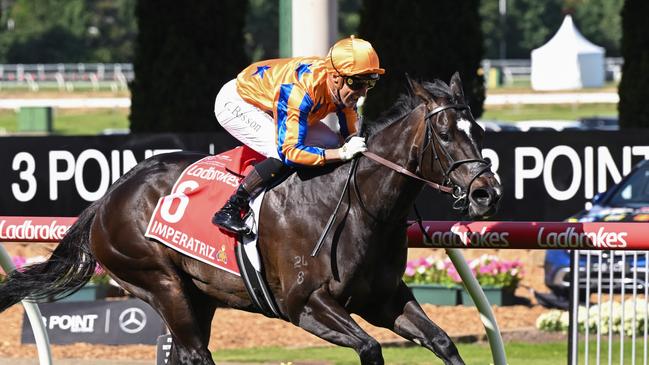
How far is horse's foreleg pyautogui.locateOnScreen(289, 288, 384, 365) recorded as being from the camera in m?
5.04

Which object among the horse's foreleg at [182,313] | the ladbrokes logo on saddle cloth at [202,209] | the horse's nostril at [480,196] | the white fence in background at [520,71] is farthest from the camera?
the white fence in background at [520,71]

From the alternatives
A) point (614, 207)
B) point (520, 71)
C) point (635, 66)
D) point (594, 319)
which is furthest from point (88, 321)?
point (520, 71)

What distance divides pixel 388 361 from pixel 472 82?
6.36m

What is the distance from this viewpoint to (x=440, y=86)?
5.13 m

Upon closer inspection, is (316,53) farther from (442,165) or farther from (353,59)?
(442,165)

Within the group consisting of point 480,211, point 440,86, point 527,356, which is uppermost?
point 440,86

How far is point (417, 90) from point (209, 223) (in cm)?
119

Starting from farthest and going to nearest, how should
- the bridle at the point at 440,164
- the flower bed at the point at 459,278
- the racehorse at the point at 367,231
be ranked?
the flower bed at the point at 459,278 < the racehorse at the point at 367,231 < the bridle at the point at 440,164

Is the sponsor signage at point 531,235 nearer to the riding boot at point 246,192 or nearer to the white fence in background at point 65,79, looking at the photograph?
the riding boot at point 246,192

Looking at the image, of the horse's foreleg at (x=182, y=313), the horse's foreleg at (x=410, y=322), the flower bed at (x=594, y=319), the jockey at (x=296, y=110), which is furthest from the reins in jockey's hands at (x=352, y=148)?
the flower bed at (x=594, y=319)

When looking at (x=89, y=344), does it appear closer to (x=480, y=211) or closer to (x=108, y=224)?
(x=108, y=224)

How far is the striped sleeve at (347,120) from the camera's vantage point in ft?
18.2

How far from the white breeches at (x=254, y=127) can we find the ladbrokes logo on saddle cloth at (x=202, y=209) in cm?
14

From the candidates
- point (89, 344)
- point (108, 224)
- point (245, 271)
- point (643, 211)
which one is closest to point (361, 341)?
→ point (245, 271)
